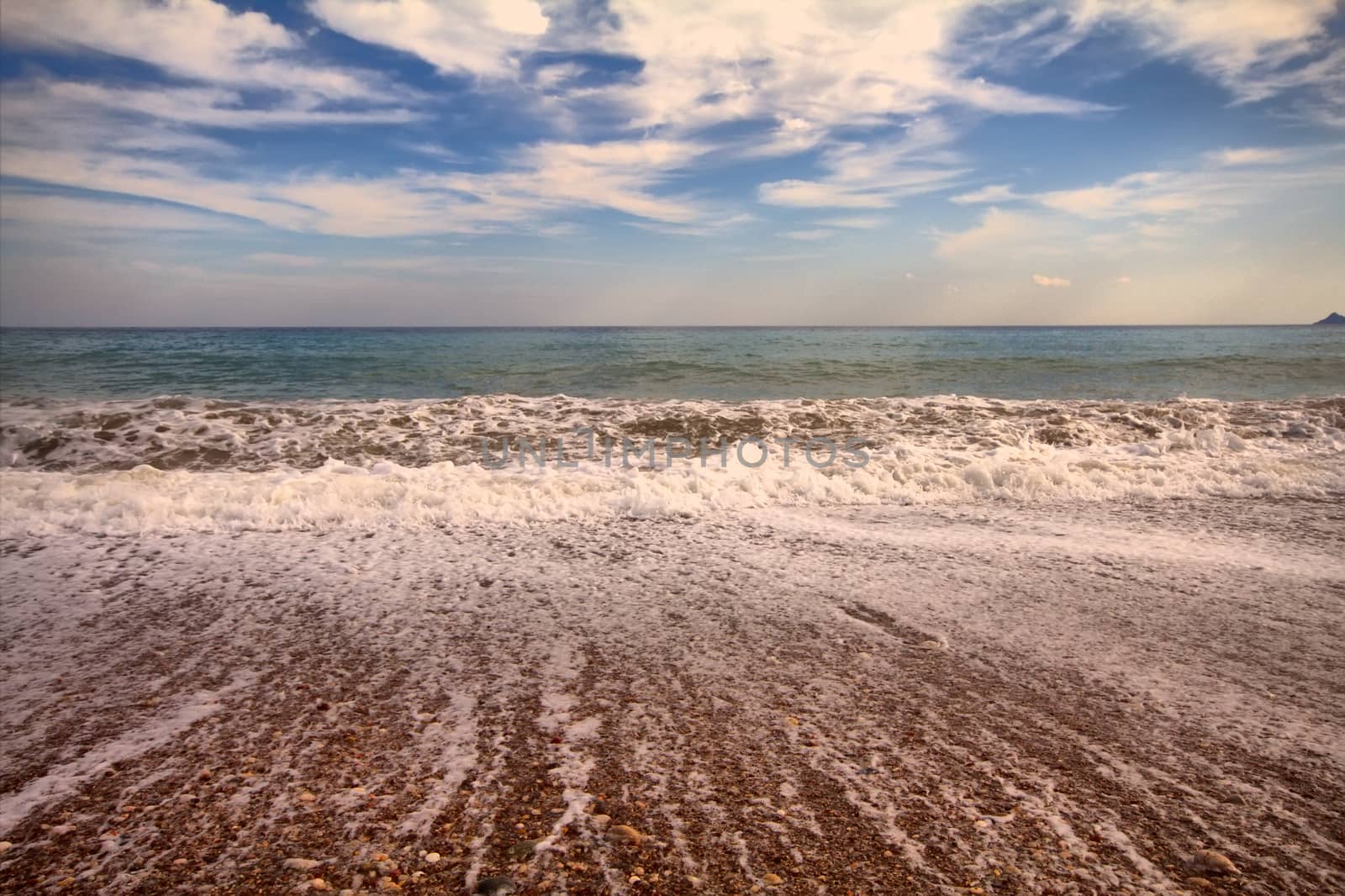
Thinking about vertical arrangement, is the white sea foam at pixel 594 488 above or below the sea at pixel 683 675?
above

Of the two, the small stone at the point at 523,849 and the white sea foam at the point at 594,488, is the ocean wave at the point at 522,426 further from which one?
the small stone at the point at 523,849

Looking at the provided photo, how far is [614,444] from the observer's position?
8742 millimetres

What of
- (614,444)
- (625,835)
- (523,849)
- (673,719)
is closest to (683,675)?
(673,719)

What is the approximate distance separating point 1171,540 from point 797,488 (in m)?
2.53

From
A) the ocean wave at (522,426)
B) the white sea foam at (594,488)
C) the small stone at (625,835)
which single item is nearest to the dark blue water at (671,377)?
the ocean wave at (522,426)

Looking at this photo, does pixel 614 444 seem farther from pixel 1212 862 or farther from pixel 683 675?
pixel 1212 862

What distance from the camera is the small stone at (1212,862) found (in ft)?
5.77

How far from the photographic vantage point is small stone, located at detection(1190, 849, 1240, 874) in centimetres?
176

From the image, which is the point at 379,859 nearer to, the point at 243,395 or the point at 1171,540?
the point at 1171,540

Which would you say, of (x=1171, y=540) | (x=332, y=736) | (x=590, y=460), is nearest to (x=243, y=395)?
(x=590, y=460)

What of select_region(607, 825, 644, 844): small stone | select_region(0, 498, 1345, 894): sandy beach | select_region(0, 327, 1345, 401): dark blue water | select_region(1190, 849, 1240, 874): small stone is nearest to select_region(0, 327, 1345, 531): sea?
select_region(0, 327, 1345, 401): dark blue water

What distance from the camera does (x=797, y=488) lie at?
569cm

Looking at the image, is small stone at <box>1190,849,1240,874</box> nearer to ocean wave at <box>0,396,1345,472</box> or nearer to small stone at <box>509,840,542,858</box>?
small stone at <box>509,840,542,858</box>

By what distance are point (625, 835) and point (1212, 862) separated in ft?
4.98
